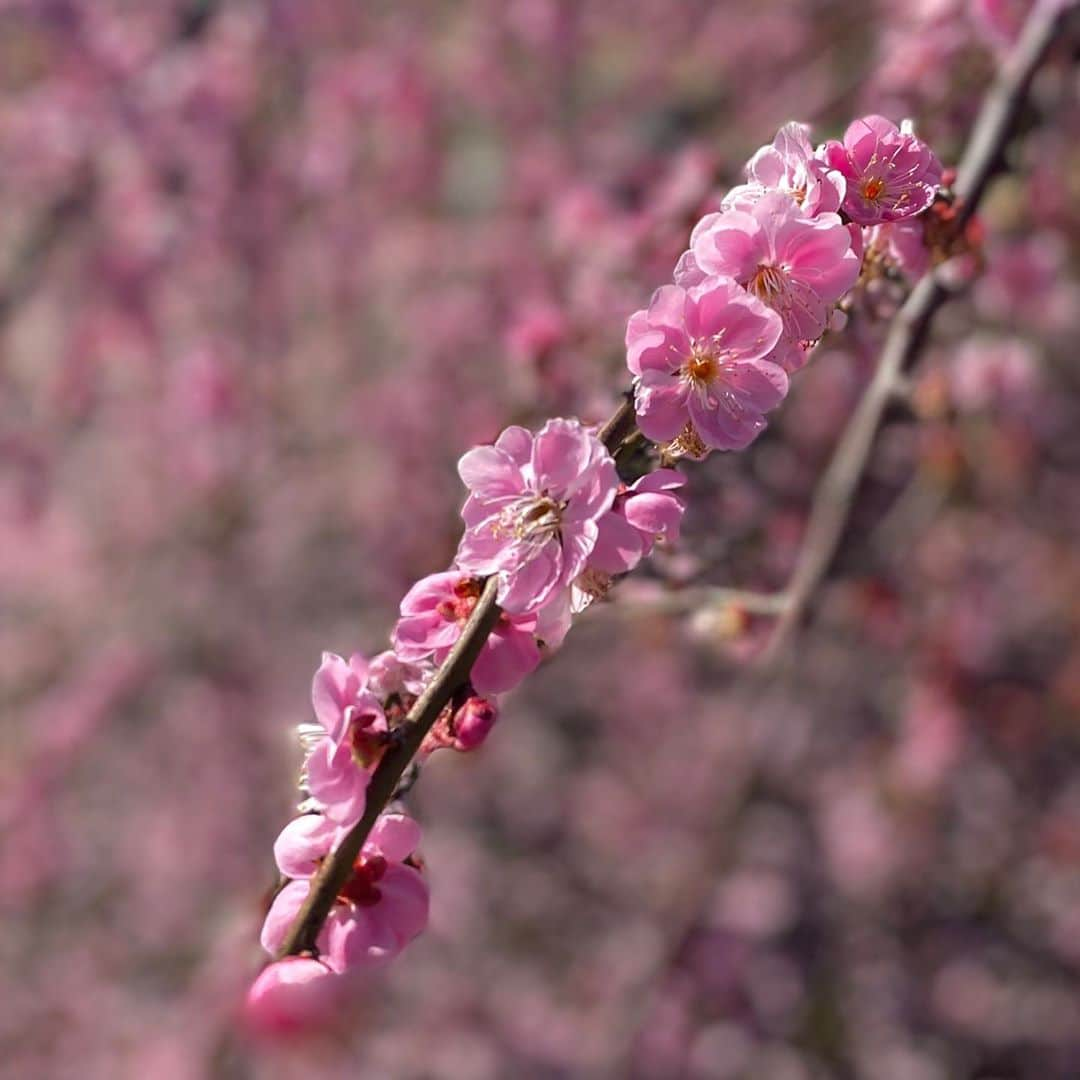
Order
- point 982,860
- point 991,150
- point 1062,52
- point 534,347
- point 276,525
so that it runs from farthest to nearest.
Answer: point 276,525, point 982,860, point 534,347, point 1062,52, point 991,150

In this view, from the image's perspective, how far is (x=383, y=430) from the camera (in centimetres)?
491

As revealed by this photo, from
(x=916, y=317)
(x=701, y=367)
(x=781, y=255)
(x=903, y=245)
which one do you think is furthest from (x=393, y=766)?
(x=916, y=317)

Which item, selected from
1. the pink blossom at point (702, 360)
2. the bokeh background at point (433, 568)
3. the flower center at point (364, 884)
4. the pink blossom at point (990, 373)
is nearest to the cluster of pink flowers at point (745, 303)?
the pink blossom at point (702, 360)

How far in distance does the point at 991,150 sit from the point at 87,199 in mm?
3953

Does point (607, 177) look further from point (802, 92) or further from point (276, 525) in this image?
point (276, 525)

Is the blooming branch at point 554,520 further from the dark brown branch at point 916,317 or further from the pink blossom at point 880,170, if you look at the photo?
the dark brown branch at point 916,317

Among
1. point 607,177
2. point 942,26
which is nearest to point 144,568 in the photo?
point 607,177

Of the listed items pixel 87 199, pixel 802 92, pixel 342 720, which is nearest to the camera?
pixel 342 720

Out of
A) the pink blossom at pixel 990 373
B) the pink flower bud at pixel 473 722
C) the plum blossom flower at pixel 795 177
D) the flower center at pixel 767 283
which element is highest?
the pink blossom at pixel 990 373

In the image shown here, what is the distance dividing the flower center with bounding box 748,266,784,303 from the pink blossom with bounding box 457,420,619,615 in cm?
18

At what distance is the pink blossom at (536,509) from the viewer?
2.67 feet

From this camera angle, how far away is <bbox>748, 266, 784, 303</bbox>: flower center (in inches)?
33.8

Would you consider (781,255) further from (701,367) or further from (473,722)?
(473,722)

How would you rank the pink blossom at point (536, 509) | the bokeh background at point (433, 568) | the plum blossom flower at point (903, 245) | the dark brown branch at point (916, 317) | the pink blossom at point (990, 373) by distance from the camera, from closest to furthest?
the pink blossom at point (536, 509), the plum blossom flower at point (903, 245), the dark brown branch at point (916, 317), the pink blossom at point (990, 373), the bokeh background at point (433, 568)
